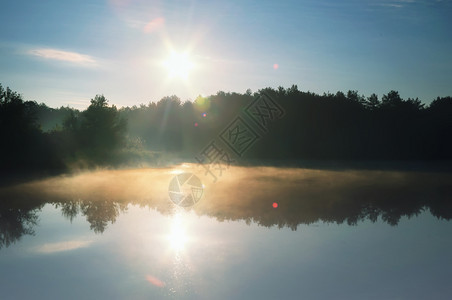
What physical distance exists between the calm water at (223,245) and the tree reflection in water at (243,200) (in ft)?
0.34

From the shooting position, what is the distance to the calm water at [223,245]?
756 cm

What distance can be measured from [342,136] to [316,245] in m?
52.2

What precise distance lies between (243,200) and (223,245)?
24.9 feet

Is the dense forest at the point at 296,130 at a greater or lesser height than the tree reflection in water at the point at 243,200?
greater

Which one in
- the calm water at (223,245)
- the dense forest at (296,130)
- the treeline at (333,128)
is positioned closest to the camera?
the calm water at (223,245)

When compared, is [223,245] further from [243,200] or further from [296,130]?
[296,130]

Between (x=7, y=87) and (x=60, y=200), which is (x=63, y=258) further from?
(x=7, y=87)

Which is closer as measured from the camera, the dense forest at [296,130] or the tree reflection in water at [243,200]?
the tree reflection in water at [243,200]

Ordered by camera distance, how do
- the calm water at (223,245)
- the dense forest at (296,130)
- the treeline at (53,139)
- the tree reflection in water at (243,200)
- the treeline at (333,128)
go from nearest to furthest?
the calm water at (223,245) < the tree reflection in water at (243,200) < the treeline at (53,139) < the dense forest at (296,130) < the treeline at (333,128)

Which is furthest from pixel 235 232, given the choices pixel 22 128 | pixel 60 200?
pixel 22 128

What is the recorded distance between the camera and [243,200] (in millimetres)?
18188

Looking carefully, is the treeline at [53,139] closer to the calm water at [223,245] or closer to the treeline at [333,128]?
the calm water at [223,245]

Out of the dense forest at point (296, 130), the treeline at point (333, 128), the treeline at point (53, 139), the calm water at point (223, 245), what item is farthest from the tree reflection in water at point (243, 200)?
the treeline at point (333, 128)

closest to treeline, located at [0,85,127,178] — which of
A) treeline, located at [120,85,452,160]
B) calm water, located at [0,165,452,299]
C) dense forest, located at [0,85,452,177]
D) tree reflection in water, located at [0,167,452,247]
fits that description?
dense forest, located at [0,85,452,177]
